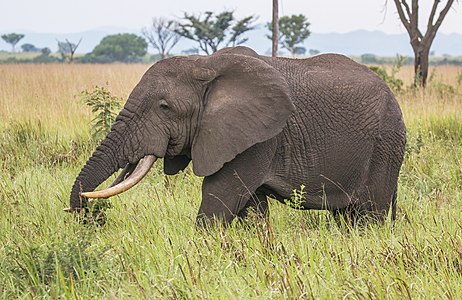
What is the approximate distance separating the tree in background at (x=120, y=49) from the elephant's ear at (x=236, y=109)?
60149 mm

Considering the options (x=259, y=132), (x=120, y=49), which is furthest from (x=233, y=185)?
(x=120, y=49)

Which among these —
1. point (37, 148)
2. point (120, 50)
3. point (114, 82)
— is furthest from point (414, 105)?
point (120, 50)

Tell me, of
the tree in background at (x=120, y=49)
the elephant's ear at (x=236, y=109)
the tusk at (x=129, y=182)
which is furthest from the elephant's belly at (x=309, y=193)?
the tree in background at (x=120, y=49)

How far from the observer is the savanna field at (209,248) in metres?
3.46

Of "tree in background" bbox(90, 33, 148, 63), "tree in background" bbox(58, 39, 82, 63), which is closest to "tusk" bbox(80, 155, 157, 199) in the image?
"tree in background" bbox(58, 39, 82, 63)

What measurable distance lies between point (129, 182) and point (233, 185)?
0.60 metres

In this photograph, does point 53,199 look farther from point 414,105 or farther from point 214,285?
point 414,105

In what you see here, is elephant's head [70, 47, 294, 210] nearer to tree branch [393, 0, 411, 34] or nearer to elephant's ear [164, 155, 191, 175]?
elephant's ear [164, 155, 191, 175]

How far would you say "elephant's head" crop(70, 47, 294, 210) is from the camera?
4.49 m

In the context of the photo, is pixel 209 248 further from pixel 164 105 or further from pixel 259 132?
pixel 164 105

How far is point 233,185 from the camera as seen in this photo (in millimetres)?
4617

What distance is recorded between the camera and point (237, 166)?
465 centimetres

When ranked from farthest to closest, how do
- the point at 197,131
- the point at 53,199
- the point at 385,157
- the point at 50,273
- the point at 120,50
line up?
the point at 120,50 → the point at 53,199 → the point at 385,157 → the point at 197,131 → the point at 50,273

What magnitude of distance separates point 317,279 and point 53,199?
268cm
